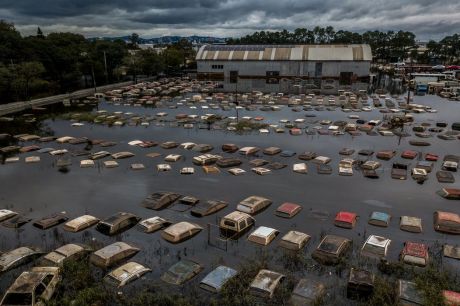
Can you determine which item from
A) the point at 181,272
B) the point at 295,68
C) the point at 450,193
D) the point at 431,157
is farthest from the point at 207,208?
the point at 295,68

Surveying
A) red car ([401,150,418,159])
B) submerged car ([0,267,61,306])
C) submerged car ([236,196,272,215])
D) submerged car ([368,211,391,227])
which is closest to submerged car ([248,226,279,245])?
submerged car ([236,196,272,215])

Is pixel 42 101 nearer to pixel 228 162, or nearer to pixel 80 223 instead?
pixel 228 162

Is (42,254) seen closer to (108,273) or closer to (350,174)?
(108,273)

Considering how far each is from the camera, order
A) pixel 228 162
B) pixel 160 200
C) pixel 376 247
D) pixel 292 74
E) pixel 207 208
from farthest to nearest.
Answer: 1. pixel 292 74
2. pixel 228 162
3. pixel 160 200
4. pixel 207 208
5. pixel 376 247

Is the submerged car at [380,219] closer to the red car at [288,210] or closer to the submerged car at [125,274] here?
the red car at [288,210]

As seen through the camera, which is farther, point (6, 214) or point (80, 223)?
point (6, 214)

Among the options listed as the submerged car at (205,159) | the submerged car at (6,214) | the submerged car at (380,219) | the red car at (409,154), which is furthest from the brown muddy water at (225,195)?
the red car at (409,154)

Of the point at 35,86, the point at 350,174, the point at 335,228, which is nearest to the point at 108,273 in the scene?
the point at 335,228

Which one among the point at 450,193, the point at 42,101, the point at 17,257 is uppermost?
the point at 42,101
